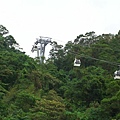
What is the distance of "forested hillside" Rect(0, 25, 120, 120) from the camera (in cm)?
1533

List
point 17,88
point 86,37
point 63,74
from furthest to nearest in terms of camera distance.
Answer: point 86,37, point 63,74, point 17,88

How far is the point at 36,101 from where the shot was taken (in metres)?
17.0

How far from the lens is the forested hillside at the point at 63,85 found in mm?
15328

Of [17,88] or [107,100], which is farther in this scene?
[17,88]

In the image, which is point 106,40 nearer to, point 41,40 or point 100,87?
point 41,40

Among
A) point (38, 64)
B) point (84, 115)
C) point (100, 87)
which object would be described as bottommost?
point (84, 115)

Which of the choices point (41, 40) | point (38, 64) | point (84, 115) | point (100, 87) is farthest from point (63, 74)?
point (84, 115)

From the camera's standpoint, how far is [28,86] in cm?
2081

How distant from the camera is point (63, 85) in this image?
2383cm

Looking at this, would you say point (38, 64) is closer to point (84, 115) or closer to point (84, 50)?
point (84, 50)

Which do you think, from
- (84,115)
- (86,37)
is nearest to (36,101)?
(84,115)

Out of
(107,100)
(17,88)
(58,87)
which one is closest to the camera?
(107,100)

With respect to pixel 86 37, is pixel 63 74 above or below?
below

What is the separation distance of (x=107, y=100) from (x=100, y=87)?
11.3ft
